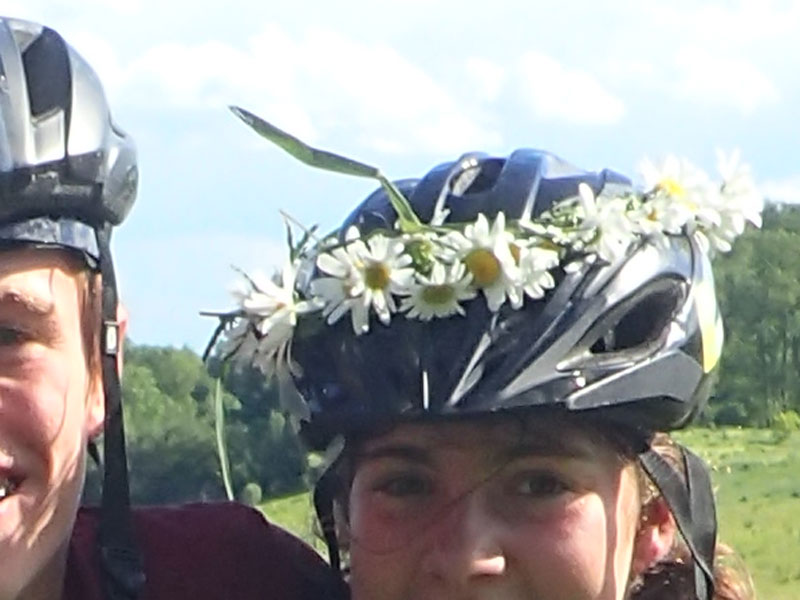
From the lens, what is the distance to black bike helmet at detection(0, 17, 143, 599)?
367 cm

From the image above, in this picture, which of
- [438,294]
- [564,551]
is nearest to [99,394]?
[438,294]

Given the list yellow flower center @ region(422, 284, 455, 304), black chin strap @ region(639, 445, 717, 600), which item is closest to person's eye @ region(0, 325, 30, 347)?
yellow flower center @ region(422, 284, 455, 304)

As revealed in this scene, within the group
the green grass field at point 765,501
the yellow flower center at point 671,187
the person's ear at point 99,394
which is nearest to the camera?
the yellow flower center at point 671,187

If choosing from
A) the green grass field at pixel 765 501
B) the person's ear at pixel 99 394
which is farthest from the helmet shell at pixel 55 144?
the green grass field at pixel 765 501

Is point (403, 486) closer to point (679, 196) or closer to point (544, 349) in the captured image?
point (544, 349)

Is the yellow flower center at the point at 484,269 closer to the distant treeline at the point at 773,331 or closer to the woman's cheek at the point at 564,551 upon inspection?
the woman's cheek at the point at 564,551

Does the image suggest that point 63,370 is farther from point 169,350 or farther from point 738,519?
point 738,519

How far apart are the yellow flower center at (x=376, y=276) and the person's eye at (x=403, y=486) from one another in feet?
1.19

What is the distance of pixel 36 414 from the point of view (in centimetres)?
356

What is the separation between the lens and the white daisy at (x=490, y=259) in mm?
3543

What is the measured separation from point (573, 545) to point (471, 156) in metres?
0.93

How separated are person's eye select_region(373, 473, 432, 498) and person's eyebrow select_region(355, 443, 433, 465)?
0.11ft

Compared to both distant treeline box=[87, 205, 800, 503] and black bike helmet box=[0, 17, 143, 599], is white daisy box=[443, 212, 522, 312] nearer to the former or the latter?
distant treeline box=[87, 205, 800, 503]

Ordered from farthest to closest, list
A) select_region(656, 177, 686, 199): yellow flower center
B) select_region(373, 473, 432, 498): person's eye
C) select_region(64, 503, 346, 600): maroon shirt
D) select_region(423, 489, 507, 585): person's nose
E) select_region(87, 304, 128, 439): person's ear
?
select_region(64, 503, 346, 600): maroon shirt, select_region(87, 304, 128, 439): person's ear, select_region(656, 177, 686, 199): yellow flower center, select_region(373, 473, 432, 498): person's eye, select_region(423, 489, 507, 585): person's nose
